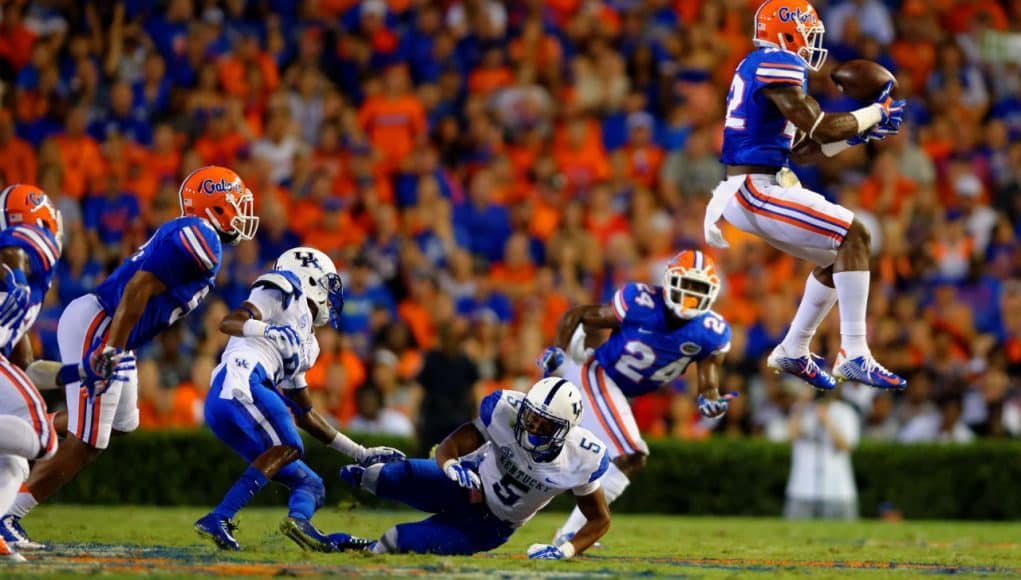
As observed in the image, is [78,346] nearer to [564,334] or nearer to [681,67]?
[564,334]

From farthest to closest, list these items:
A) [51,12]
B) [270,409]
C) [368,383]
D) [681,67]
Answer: [681,67], [51,12], [368,383], [270,409]

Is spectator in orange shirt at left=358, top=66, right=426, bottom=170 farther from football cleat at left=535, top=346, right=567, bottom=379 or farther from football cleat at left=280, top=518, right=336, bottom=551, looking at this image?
football cleat at left=280, top=518, right=336, bottom=551

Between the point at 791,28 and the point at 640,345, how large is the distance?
9.63 ft

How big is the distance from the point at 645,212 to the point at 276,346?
945cm

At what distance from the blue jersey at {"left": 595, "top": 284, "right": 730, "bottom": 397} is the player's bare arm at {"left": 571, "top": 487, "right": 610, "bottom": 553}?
2228mm

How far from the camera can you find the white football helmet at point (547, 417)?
908 centimetres

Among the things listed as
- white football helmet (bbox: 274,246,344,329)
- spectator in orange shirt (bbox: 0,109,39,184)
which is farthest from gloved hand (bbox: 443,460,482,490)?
spectator in orange shirt (bbox: 0,109,39,184)

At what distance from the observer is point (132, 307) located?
921cm

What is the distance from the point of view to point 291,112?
19.0m

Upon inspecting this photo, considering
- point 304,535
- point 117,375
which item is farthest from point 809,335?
point 117,375

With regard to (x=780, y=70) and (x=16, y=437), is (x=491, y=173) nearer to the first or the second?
(x=780, y=70)

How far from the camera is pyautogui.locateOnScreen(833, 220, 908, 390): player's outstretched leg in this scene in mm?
9602

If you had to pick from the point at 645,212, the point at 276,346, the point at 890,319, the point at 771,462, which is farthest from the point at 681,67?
the point at 276,346

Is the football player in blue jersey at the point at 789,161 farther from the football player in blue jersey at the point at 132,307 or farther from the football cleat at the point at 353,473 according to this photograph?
the football player in blue jersey at the point at 132,307
